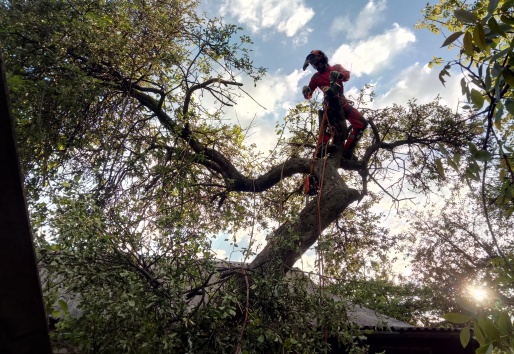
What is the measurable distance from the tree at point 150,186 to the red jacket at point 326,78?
985mm

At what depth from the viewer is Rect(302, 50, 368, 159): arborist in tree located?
6.53m

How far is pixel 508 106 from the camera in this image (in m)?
1.53

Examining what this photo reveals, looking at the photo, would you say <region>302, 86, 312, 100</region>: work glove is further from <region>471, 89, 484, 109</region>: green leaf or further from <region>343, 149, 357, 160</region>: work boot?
<region>471, 89, 484, 109</region>: green leaf

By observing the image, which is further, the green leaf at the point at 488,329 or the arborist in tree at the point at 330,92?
the arborist in tree at the point at 330,92

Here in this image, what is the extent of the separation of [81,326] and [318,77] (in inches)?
206

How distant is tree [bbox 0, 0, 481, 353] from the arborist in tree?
0.32 metres

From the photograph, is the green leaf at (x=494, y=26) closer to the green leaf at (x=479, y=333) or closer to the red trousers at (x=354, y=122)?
the green leaf at (x=479, y=333)

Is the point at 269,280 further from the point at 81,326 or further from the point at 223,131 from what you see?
the point at 223,131

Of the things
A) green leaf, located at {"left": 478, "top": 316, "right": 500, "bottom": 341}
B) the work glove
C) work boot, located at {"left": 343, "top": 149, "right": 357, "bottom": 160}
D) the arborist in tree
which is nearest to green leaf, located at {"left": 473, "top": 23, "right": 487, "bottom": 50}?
green leaf, located at {"left": 478, "top": 316, "right": 500, "bottom": 341}

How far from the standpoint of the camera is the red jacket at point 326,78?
6582 mm

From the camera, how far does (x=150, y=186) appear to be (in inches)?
218

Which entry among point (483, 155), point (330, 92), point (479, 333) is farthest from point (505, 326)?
point (330, 92)

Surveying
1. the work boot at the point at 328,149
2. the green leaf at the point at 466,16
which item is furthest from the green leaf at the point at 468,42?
the work boot at the point at 328,149

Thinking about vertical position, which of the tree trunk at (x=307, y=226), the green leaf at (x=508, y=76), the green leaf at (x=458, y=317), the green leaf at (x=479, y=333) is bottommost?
the green leaf at (x=479, y=333)
